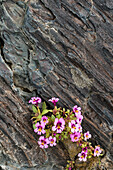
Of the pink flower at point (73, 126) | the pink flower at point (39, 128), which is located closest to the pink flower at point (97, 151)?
the pink flower at point (73, 126)

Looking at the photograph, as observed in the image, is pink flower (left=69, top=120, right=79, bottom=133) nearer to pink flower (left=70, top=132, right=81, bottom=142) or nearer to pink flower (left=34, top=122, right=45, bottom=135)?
pink flower (left=70, top=132, right=81, bottom=142)

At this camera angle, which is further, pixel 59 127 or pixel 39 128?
pixel 39 128

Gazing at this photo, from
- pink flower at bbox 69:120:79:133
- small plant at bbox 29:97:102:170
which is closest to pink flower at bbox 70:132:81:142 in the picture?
small plant at bbox 29:97:102:170

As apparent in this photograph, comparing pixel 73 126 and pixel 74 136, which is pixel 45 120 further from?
pixel 74 136

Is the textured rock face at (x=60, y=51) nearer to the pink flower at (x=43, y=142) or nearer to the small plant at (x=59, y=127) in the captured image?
the small plant at (x=59, y=127)

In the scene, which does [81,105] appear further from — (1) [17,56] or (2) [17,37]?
(2) [17,37]

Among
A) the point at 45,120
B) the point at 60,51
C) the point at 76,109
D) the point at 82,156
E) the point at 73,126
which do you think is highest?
the point at 60,51

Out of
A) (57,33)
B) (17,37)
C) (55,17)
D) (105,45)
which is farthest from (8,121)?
(105,45)

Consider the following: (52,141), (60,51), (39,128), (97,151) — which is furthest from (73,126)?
(60,51)
